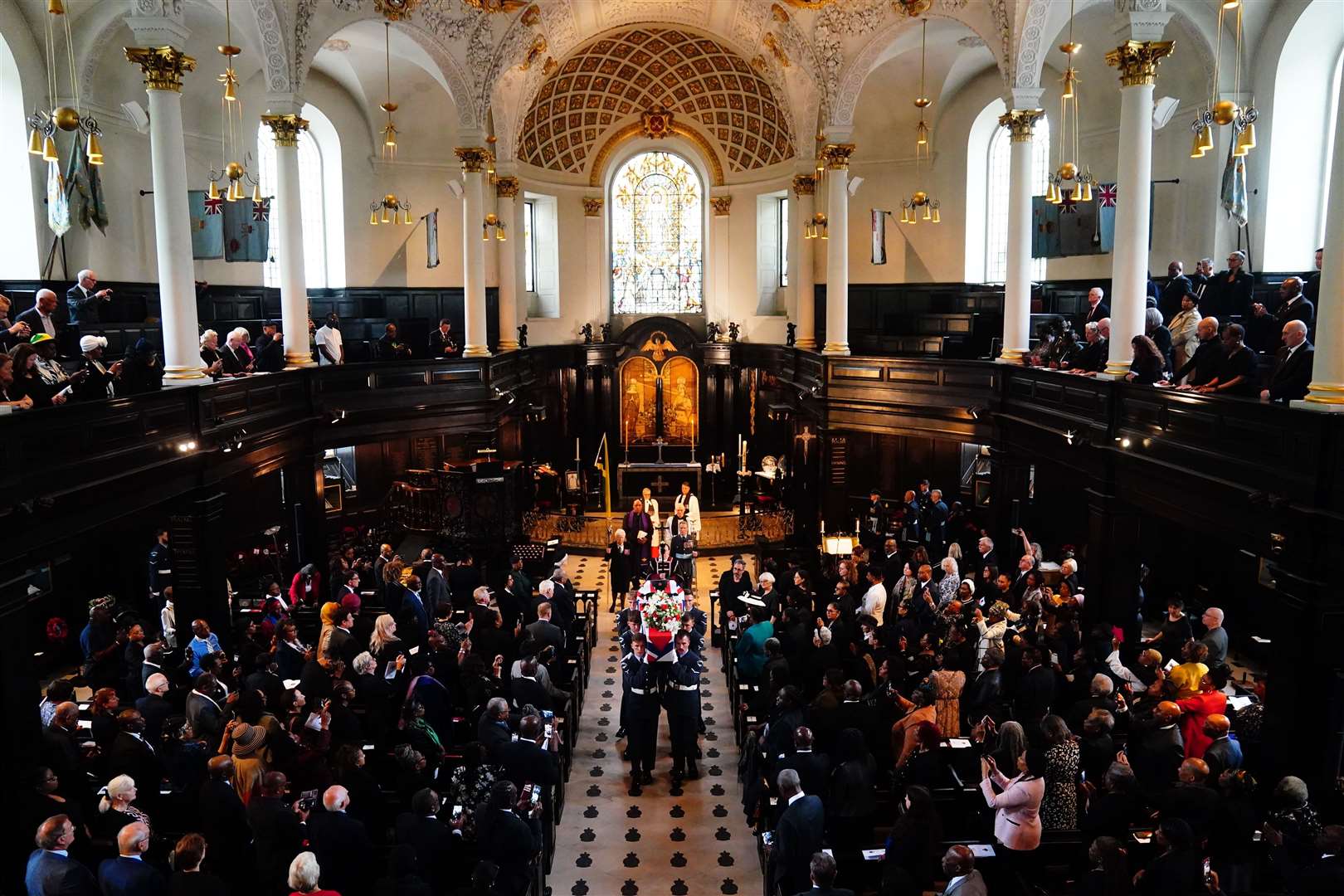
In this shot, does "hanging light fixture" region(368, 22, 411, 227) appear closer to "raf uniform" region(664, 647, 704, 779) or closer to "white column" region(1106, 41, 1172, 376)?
"raf uniform" region(664, 647, 704, 779)

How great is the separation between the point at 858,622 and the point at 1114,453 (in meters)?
3.55

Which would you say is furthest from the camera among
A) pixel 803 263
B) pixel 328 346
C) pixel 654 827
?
pixel 803 263

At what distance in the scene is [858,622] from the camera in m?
10.9

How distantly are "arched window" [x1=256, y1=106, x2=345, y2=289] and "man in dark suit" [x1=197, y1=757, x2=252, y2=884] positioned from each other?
16281 mm

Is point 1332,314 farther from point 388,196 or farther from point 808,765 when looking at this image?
point 388,196

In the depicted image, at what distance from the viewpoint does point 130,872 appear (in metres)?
5.97

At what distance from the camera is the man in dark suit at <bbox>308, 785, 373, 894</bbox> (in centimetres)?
647

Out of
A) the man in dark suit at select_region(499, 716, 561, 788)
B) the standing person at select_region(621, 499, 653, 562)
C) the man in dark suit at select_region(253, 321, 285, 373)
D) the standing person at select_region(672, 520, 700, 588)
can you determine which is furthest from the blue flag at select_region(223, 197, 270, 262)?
the man in dark suit at select_region(499, 716, 561, 788)

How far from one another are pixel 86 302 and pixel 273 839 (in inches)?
317

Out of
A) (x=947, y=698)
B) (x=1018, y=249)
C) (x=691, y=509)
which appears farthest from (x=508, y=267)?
(x=947, y=698)

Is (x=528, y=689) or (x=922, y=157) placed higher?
(x=922, y=157)

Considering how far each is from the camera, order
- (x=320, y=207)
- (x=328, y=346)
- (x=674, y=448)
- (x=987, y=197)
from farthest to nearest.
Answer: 1. (x=674, y=448)
2. (x=987, y=197)
3. (x=320, y=207)
4. (x=328, y=346)

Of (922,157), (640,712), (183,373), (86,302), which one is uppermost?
(922,157)

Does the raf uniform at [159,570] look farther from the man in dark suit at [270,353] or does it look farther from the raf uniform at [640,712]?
the raf uniform at [640,712]
